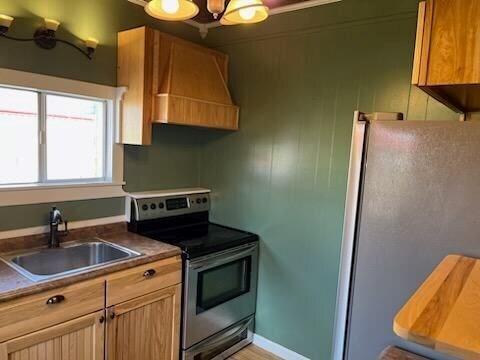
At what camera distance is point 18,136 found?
7.16 ft

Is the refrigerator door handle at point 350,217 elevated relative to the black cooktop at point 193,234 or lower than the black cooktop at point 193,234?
elevated

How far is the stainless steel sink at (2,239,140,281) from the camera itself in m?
2.04

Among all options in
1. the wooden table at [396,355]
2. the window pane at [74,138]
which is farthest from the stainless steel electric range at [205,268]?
the wooden table at [396,355]

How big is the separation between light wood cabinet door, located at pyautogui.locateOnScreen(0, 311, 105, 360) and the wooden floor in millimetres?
1163

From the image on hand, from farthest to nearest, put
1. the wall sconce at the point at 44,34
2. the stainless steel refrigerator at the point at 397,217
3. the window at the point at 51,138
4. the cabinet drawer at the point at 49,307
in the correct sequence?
the window at the point at 51,138
the wall sconce at the point at 44,34
the cabinet drawer at the point at 49,307
the stainless steel refrigerator at the point at 397,217

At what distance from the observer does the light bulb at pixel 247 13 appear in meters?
1.41

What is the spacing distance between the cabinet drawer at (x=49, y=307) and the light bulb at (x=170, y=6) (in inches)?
52.0

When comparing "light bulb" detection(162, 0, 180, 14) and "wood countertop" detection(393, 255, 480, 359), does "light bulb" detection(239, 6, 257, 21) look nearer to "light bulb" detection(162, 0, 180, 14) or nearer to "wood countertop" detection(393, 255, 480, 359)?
"light bulb" detection(162, 0, 180, 14)

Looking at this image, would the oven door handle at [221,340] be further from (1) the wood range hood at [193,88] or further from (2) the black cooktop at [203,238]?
(1) the wood range hood at [193,88]

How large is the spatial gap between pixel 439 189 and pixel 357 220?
1.01ft

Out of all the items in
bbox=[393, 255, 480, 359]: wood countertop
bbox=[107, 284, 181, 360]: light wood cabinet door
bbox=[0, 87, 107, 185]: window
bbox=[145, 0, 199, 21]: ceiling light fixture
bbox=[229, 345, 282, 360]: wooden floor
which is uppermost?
bbox=[145, 0, 199, 21]: ceiling light fixture

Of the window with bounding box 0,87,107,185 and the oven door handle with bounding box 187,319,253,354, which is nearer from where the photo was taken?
the window with bounding box 0,87,107,185

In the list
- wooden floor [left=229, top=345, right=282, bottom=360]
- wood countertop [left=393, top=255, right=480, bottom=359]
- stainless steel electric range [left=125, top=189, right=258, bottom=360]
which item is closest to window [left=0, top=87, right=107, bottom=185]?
stainless steel electric range [left=125, top=189, right=258, bottom=360]

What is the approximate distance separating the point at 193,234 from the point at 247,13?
168cm
